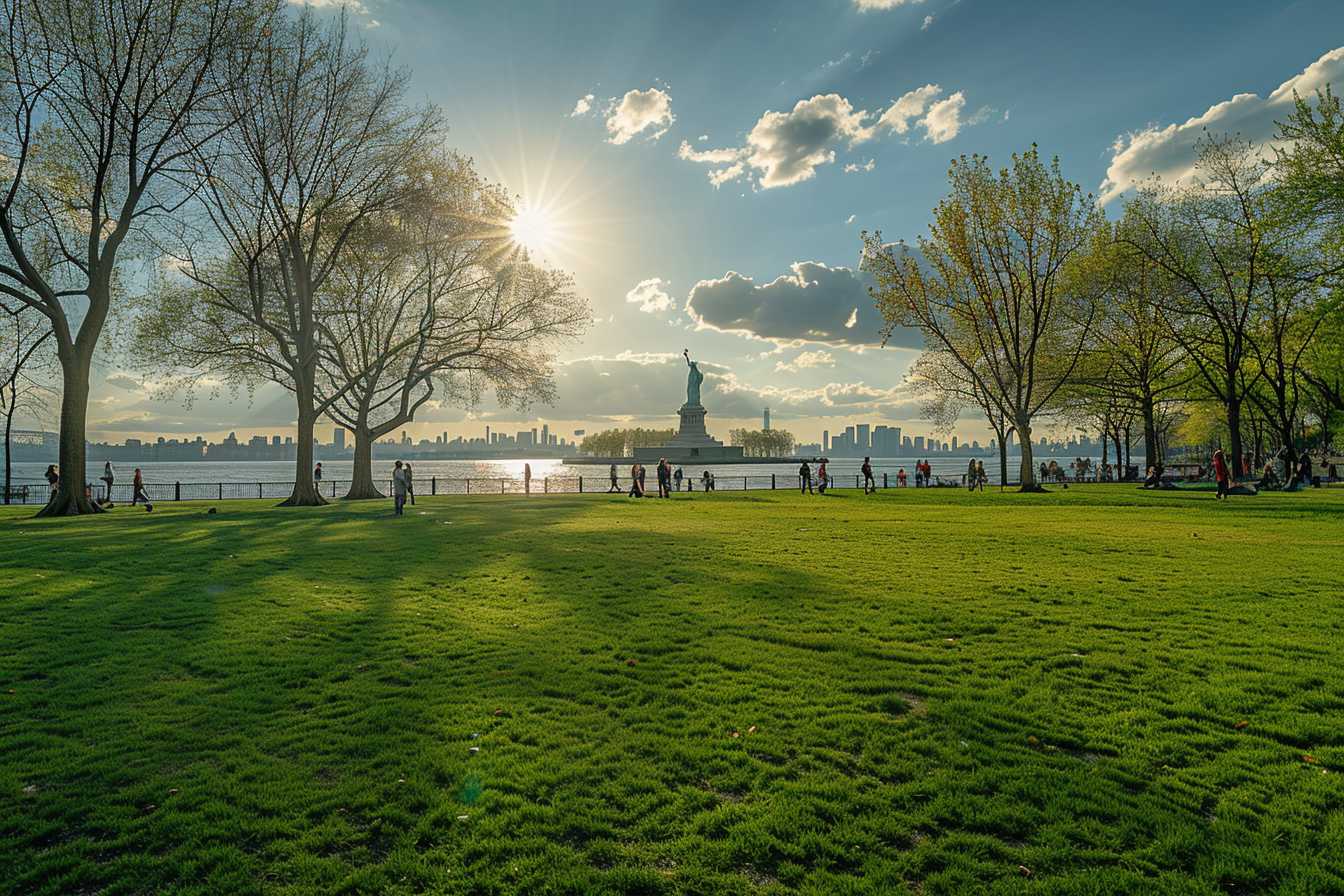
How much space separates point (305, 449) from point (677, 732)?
28.0m

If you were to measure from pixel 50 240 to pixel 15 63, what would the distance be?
21.3 feet

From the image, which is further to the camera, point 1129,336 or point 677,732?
point 1129,336

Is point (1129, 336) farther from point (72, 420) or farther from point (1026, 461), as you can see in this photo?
point (72, 420)

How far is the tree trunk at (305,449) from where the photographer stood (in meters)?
28.0

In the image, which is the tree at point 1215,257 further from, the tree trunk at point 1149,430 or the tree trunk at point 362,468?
the tree trunk at point 362,468

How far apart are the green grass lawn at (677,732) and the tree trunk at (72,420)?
1414 cm

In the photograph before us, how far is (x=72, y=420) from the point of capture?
22250 mm

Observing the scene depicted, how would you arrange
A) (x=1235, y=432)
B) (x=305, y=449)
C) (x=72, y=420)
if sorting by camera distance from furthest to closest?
1. (x=1235, y=432)
2. (x=305, y=449)
3. (x=72, y=420)

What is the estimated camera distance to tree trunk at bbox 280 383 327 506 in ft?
91.9

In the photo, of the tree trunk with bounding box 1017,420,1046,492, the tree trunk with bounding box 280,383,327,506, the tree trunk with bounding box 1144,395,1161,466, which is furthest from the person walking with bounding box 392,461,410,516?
the tree trunk with bounding box 1144,395,1161,466

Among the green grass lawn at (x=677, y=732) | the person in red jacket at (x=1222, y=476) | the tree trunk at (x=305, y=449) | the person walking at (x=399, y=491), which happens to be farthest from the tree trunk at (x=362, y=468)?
the person in red jacket at (x=1222, y=476)

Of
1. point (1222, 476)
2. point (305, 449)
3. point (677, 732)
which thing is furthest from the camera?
point (305, 449)

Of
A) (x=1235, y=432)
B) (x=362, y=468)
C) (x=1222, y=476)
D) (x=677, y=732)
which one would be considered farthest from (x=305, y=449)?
(x=1235, y=432)

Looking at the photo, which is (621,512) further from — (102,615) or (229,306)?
(229,306)
